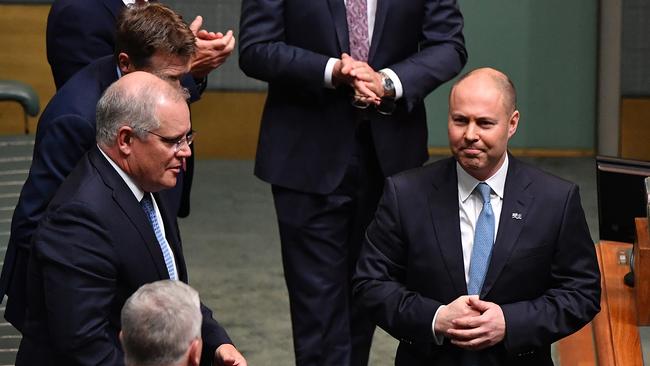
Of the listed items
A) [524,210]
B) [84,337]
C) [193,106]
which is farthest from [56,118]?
[193,106]

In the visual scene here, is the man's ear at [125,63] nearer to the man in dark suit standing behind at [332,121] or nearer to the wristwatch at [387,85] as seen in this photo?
the man in dark suit standing behind at [332,121]

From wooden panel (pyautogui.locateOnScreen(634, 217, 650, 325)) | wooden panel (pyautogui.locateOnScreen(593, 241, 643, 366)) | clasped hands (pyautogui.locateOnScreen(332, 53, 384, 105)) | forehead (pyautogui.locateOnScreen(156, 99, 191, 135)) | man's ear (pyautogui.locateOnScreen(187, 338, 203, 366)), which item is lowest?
wooden panel (pyautogui.locateOnScreen(593, 241, 643, 366))

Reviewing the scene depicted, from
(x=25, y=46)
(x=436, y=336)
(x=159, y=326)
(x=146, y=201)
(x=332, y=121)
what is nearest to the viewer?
(x=159, y=326)

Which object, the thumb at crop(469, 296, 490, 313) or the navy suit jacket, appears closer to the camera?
the thumb at crop(469, 296, 490, 313)

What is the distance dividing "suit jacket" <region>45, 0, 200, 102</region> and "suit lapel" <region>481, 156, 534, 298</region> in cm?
130

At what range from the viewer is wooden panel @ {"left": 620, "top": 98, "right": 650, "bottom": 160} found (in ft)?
26.3

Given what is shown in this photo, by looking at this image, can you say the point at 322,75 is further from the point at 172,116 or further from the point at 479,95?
the point at 172,116

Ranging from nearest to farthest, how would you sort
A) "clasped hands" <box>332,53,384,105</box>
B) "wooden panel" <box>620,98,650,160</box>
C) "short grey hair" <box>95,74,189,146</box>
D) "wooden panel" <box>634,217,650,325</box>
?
"short grey hair" <box>95,74,189,146</box>, "wooden panel" <box>634,217,650,325</box>, "clasped hands" <box>332,53,384,105</box>, "wooden panel" <box>620,98,650,160</box>

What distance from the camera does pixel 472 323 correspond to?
3.60 metres

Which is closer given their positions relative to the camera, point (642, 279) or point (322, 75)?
point (642, 279)

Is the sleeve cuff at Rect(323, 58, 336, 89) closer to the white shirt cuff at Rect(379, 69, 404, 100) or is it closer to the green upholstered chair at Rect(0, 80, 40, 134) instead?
the white shirt cuff at Rect(379, 69, 404, 100)

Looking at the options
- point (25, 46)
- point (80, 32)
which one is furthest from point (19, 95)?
point (25, 46)

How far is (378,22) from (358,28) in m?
0.07

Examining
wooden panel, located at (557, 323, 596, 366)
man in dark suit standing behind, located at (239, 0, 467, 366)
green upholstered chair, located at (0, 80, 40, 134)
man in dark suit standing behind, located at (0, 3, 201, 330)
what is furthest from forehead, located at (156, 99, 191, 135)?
green upholstered chair, located at (0, 80, 40, 134)
